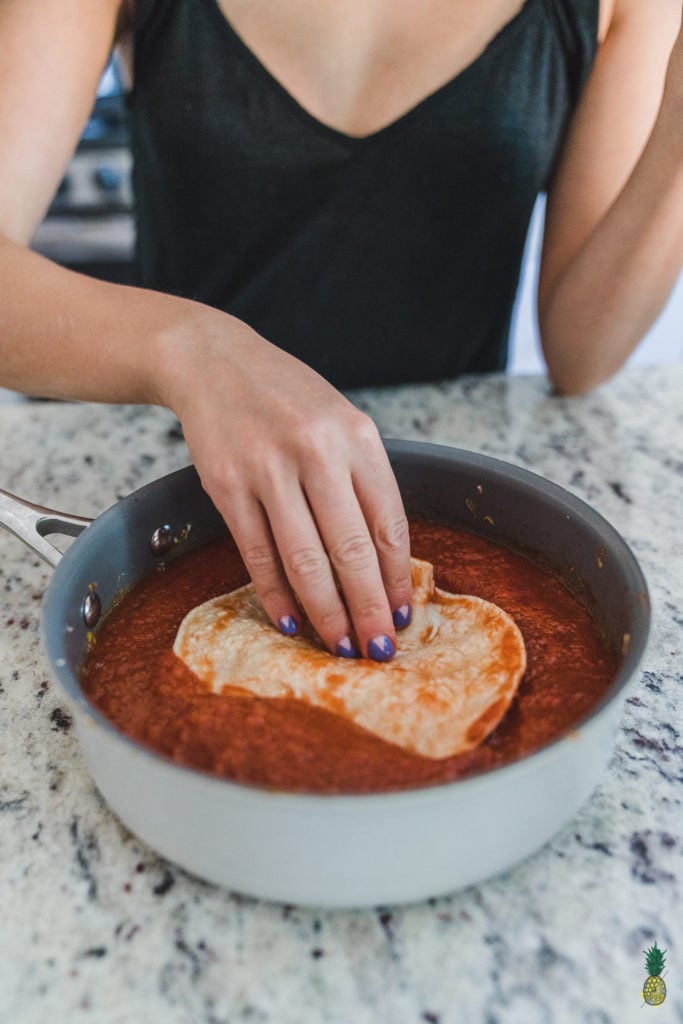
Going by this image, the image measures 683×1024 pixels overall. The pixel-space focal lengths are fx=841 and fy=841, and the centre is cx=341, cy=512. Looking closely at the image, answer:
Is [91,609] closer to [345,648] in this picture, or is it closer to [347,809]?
[345,648]

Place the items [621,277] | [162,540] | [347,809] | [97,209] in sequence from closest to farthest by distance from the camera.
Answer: [347,809] < [162,540] < [621,277] < [97,209]

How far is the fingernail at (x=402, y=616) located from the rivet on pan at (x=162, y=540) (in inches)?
10.9

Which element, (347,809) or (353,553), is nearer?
(347,809)

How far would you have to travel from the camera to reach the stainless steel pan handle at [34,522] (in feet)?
2.68

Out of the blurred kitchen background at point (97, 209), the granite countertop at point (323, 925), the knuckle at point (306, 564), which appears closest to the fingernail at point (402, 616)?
the knuckle at point (306, 564)

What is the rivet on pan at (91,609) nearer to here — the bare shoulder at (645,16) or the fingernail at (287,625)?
the fingernail at (287,625)

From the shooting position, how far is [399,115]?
51.3 inches

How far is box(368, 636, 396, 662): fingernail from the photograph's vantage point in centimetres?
75

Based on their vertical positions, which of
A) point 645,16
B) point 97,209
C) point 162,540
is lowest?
point 97,209

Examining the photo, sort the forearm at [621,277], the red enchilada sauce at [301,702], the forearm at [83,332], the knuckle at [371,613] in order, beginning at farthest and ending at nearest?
the forearm at [621,277], the forearm at [83,332], the knuckle at [371,613], the red enchilada sauce at [301,702]

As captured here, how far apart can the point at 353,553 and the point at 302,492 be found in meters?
0.07

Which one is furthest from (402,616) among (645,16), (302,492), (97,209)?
(97,209)

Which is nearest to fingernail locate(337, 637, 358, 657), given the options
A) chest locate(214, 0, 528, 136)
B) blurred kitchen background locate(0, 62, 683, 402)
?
chest locate(214, 0, 528, 136)

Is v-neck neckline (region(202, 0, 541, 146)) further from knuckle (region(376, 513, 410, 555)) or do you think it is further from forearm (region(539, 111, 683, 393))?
knuckle (region(376, 513, 410, 555))
